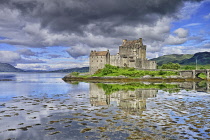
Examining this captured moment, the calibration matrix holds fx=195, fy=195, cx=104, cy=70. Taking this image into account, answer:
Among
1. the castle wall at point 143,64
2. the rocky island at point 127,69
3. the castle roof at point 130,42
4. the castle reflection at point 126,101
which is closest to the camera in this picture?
the castle reflection at point 126,101

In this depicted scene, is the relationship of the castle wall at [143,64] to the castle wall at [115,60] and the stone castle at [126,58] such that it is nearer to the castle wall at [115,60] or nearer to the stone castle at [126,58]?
the stone castle at [126,58]

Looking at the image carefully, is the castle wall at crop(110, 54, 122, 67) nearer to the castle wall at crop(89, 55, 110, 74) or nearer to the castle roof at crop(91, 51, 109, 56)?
the castle wall at crop(89, 55, 110, 74)

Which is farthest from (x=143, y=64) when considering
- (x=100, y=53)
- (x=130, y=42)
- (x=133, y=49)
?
(x=100, y=53)

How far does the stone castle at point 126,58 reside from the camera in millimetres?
85625

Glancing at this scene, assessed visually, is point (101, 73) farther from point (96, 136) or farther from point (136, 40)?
point (96, 136)

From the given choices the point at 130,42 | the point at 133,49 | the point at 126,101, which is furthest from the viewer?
the point at 130,42

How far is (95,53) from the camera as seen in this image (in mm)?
87125

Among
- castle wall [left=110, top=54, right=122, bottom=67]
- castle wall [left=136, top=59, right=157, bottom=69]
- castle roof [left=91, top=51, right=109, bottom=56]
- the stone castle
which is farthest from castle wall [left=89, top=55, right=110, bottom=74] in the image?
castle wall [left=136, top=59, right=157, bottom=69]

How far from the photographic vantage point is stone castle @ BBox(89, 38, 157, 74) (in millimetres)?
85625

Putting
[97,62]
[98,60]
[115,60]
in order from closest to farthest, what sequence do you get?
[98,60]
[97,62]
[115,60]

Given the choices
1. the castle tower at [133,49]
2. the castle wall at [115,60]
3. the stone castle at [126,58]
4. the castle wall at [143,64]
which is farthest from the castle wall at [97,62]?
the castle wall at [143,64]

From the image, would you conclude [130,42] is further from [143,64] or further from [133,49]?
[143,64]

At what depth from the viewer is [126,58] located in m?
88.8

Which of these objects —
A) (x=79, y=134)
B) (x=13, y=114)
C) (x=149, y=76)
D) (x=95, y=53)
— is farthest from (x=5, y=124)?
(x=95, y=53)
